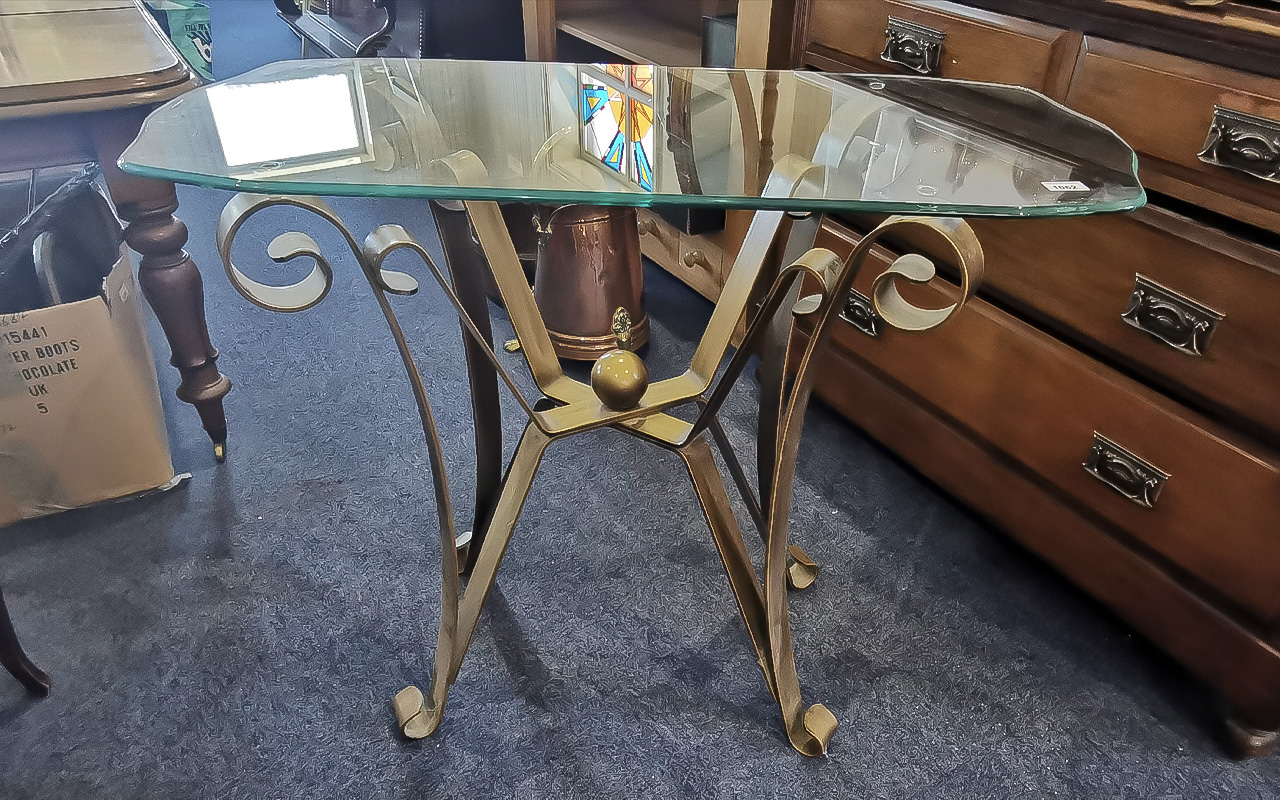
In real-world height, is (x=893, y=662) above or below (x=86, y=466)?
below

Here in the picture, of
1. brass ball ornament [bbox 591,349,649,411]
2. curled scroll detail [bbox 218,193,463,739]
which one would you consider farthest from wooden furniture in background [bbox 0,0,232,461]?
brass ball ornament [bbox 591,349,649,411]

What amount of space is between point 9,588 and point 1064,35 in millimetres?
1721

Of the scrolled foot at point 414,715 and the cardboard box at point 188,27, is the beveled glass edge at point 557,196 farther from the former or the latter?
the cardboard box at point 188,27

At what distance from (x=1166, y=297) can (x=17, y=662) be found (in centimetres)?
154

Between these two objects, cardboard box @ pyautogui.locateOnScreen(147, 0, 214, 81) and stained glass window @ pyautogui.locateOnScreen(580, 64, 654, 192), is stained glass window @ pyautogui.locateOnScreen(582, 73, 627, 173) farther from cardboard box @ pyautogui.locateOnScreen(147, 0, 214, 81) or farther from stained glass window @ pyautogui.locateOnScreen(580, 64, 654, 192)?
cardboard box @ pyautogui.locateOnScreen(147, 0, 214, 81)

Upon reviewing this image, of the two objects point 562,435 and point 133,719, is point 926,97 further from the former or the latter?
point 133,719

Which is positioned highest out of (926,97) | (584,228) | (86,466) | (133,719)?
(926,97)

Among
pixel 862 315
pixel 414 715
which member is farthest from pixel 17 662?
pixel 862 315

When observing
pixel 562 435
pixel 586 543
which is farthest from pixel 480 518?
pixel 562 435

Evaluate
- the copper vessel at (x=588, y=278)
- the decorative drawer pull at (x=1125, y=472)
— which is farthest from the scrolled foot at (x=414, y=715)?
the decorative drawer pull at (x=1125, y=472)

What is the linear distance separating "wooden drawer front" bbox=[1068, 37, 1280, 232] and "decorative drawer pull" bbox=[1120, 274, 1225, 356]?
11 cm

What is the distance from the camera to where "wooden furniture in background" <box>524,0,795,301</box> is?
6.33ft

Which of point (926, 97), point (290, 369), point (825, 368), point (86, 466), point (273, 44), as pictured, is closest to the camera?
point (926, 97)

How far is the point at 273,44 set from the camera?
392 centimetres
